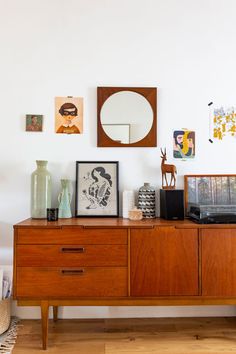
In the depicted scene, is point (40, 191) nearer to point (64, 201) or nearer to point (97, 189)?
point (64, 201)

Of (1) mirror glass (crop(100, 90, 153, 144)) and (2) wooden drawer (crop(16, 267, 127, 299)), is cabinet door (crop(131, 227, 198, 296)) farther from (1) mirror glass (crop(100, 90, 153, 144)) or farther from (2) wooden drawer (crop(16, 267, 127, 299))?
(1) mirror glass (crop(100, 90, 153, 144))

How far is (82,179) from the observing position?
7.29ft

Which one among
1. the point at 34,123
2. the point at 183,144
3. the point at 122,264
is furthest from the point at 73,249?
the point at 183,144

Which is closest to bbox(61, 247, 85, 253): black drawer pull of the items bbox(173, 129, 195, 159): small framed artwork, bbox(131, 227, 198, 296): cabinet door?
bbox(131, 227, 198, 296): cabinet door

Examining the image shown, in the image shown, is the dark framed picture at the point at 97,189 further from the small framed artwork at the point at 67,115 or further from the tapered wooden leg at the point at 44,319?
the tapered wooden leg at the point at 44,319

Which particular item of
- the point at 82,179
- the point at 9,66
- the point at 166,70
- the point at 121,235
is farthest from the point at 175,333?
the point at 9,66

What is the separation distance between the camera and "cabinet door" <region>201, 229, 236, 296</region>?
1.85 meters

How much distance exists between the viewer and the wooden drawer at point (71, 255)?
180 centimetres

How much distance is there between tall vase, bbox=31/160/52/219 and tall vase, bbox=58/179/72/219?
0.09 metres

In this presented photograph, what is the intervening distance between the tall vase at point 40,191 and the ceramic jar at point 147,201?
0.64m

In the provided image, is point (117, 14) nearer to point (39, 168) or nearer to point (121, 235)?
point (39, 168)

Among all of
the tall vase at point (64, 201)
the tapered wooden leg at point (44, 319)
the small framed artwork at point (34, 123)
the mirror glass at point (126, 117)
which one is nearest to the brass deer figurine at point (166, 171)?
the mirror glass at point (126, 117)

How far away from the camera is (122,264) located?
6.01 feet

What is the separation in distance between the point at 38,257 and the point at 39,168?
0.62m
